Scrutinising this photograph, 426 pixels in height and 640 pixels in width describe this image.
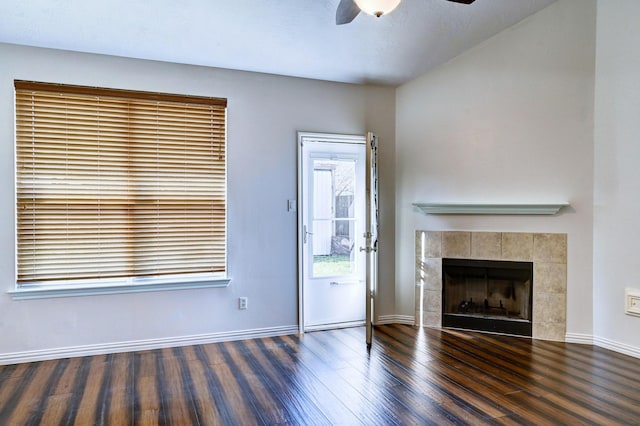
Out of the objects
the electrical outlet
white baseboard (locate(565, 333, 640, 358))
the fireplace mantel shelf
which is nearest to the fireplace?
white baseboard (locate(565, 333, 640, 358))

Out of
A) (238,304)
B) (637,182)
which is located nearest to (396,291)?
(238,304)

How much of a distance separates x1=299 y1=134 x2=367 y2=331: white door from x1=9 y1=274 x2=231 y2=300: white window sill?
2.99ft

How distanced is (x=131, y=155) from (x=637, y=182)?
13.8 feet

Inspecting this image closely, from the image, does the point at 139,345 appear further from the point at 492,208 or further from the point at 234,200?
the point at 492,208

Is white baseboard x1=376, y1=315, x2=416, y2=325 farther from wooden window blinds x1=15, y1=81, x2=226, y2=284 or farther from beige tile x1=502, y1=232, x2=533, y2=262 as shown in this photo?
wooden window blinds x1=15, y1=81, x2=226, y2=284

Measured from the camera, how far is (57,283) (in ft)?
11.6

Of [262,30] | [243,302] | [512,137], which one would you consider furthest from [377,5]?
[243,302]

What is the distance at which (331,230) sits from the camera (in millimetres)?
4355

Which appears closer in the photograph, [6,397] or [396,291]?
[6,397]

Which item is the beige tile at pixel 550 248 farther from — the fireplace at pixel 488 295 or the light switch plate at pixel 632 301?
the light switch plate at pixel 632 301

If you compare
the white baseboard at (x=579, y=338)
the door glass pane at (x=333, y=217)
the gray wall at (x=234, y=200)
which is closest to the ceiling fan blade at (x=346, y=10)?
the gray wall at (x=234, y=200)

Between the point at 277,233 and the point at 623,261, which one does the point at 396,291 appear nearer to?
the point at 277,233

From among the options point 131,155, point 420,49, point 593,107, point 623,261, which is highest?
point 420,49

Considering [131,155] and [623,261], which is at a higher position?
[131,155]
